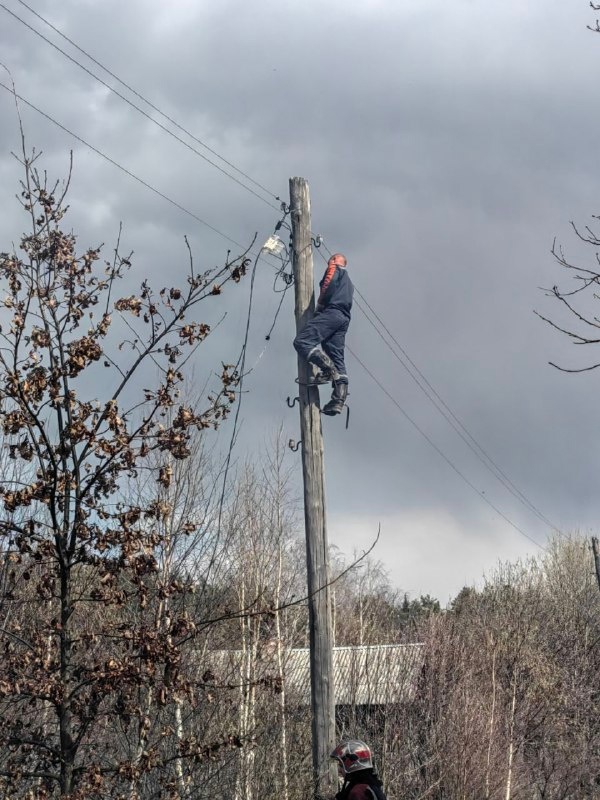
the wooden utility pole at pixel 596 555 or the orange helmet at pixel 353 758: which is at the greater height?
the wooden utility pole at pixel 596 555

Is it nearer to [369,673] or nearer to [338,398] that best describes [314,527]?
[338,398]

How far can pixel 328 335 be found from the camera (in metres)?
10.2

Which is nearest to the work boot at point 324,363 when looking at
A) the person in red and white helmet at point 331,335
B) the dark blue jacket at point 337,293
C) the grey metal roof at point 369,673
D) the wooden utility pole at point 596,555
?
the person in red and white helmet at point 331,335

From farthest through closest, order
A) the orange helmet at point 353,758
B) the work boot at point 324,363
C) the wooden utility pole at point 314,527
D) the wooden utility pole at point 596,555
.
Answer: the wooden utility pole at point 596,555
the work boot at point 324,363
the wooden utility pole at point 314,527
the orange helmet at point 353,758

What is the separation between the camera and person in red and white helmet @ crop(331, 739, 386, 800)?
22.2 feet

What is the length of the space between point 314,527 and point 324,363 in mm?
1601

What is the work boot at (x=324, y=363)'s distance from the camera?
1001 cm

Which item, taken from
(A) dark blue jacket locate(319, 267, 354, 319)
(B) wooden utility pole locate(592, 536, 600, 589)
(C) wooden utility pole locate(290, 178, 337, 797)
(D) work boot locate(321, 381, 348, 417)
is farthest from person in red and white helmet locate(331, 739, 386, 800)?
(B) wooden utility pole locate(592, 536, 600, 589)

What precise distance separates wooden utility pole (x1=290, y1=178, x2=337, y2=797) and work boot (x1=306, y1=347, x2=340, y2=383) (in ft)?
0.37

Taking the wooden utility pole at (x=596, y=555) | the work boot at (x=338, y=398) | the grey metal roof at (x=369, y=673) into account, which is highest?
the wooden utility pole at (x=596, y=555)

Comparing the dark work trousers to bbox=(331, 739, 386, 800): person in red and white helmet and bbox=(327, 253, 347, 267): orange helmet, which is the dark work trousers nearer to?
bbox=(327, 253, 347, 267): orange helmet

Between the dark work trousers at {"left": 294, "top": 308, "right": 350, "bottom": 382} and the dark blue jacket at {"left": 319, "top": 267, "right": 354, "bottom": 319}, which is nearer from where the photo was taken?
the dark work trousers at {"left": 294, "top": 308, "right": 350, "bottom": 382}

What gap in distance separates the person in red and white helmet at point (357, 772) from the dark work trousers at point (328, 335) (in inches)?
164

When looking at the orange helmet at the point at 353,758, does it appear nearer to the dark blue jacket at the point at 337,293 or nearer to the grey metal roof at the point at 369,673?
the dark blue jacket at the point at 337,293
